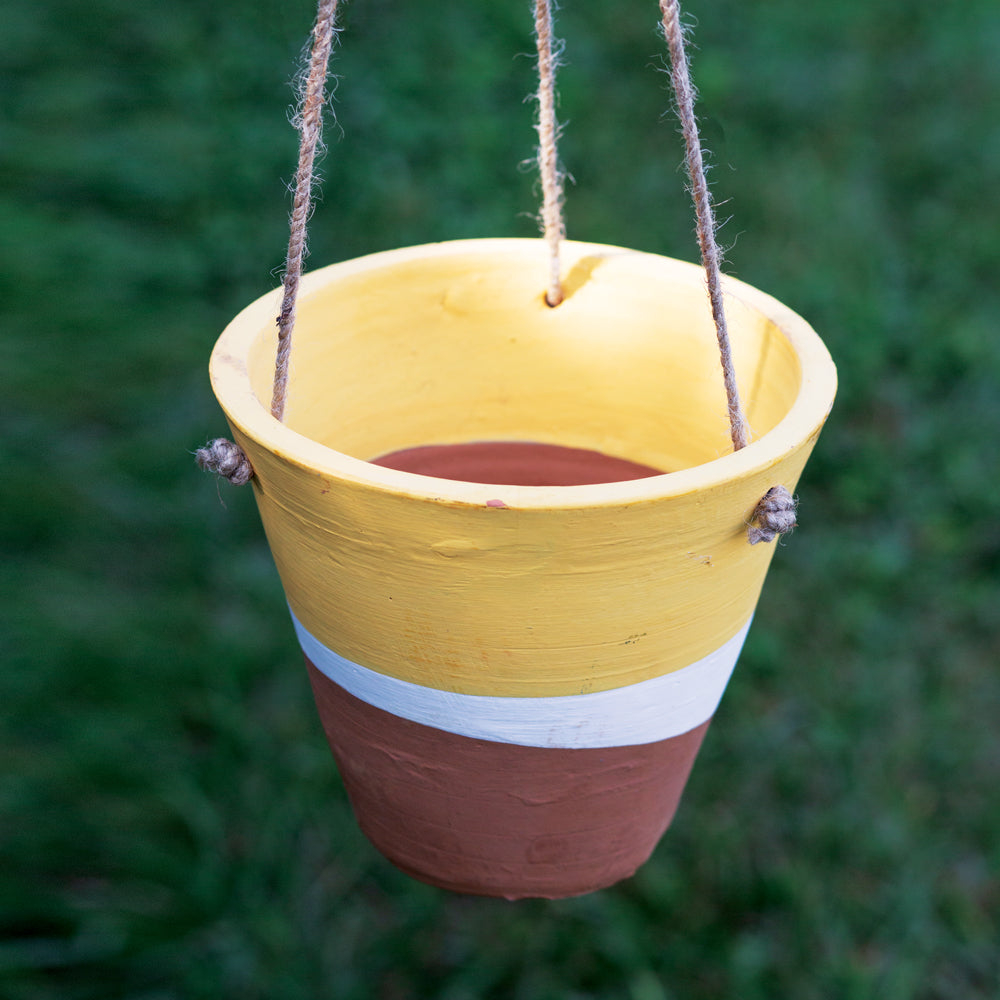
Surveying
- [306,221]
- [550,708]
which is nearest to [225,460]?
[306,221]

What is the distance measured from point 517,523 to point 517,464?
40 centimetres

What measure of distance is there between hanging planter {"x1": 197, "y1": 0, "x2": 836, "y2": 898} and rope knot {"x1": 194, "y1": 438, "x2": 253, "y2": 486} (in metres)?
0.01

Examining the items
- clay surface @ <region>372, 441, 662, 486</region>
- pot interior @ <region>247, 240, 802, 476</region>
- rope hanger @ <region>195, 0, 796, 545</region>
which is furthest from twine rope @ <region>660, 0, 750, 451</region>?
clay surface @ <region>372, 441, 662, 486</region>

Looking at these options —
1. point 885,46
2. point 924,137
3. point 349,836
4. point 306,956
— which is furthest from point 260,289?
point 885,46

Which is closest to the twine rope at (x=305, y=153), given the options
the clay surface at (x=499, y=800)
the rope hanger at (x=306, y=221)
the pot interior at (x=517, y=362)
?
the rope hanger at (x=306, y=221)

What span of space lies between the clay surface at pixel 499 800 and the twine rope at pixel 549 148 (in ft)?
1.33

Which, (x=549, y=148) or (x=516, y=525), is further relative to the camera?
(x=549, y=148)

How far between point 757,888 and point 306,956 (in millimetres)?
649

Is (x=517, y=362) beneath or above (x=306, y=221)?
beneath

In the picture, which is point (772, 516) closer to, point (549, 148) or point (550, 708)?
point (550, 708)

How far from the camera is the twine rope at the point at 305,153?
0.69 meters

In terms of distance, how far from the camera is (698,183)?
0.72 meters

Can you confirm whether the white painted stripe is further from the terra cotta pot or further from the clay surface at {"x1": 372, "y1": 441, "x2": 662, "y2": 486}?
the clay surface at {"x1": 372, "y1": 441, "x2": 662, "y2": 486}

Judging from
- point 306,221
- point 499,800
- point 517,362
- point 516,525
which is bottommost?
point 499,800
